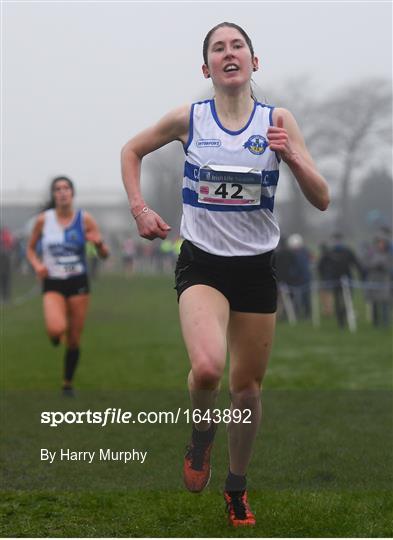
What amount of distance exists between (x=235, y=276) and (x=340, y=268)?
55.6ft

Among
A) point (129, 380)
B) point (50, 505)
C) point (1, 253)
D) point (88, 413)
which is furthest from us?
point (1, 253)

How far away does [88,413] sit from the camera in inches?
376

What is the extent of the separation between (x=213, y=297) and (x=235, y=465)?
957mm

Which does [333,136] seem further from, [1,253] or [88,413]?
[88,413]

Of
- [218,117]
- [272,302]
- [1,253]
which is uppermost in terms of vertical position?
[218,117]

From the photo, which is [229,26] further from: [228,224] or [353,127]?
[353,127]

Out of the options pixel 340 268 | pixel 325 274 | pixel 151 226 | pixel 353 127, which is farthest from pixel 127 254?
pixel 151 226

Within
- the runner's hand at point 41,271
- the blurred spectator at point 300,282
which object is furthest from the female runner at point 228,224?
the blurred spectator at point 300,282

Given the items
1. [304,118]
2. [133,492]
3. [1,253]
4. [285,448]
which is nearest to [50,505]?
[133,492]

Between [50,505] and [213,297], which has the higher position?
[213,297]

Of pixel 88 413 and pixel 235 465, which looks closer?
pixel 235 465

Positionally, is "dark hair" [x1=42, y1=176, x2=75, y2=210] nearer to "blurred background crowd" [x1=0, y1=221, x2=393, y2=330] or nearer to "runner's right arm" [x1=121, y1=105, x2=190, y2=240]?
"runner's right arm" [x1=121, y1=105, x2=190, y2=240]

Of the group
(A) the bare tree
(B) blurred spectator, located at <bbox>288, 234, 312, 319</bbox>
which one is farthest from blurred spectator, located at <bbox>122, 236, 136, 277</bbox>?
(B) blurred spectator, located at <bbox>288, 234, 312, 319</bbox>

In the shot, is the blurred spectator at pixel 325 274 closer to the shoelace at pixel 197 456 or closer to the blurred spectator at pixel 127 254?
the shoelace at pixel 197 456
